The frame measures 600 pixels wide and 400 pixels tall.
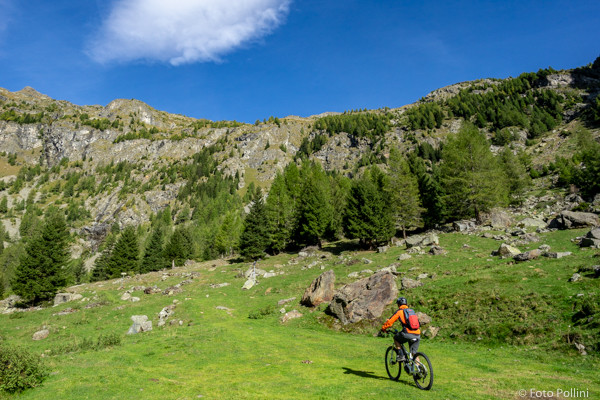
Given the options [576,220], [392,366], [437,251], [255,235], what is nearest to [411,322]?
[392,366]

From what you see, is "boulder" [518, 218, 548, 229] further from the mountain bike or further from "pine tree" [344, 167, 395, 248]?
the mountain bike

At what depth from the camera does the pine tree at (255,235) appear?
191 ft

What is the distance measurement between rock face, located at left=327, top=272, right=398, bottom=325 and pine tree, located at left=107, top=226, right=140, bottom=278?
64439mm

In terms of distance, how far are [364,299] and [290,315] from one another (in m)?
7.06

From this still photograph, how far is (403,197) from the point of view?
50.7 meters

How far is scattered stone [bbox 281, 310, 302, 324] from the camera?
2340cm

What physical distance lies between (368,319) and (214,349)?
36.4 ft

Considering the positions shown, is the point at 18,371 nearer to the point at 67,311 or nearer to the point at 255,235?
the point at 67,311

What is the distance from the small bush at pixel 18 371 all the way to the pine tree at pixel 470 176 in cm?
5311

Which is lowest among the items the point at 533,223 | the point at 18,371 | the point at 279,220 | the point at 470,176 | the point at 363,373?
the point at 363,373

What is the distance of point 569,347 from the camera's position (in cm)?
1186

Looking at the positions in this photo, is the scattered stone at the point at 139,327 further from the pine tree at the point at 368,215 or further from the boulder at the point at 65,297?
the pine tree at the point at 368,215

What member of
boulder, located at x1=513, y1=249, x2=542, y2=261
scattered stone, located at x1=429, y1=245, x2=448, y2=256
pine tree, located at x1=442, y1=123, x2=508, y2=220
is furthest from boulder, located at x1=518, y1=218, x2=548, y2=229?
boulder, located at x1=513, y1=249, x2=542, y2=261

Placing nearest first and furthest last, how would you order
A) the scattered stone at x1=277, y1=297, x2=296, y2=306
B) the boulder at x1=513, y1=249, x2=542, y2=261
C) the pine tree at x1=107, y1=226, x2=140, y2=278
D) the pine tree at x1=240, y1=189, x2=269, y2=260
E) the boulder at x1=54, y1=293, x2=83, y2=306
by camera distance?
1. the boulder at x1=513, y1=249, x2=542, y2=261
2. the scattered stone at x1=277, y1=297, x2=296, y2=306
3. the boulder at x1=54, y1=293, x2=83, y2=306
4. the pine tree at x1=240, y1=189, x2=269, y2=260
5. the pine tree at x1=107, y1=226, x2=140, y2=278
